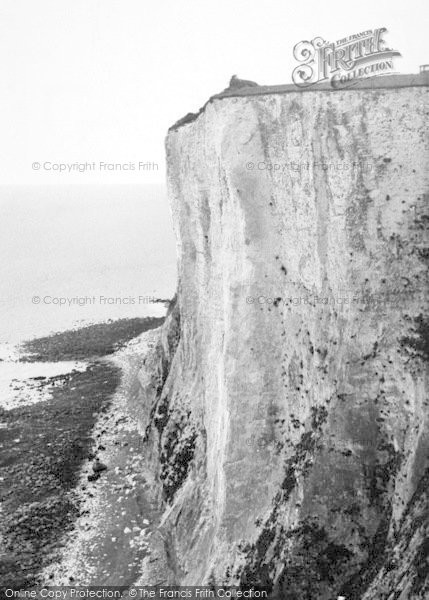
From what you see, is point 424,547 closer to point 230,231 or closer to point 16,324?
point 230,231

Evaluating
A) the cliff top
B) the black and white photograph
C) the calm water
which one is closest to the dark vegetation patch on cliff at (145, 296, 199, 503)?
the black and white photograph

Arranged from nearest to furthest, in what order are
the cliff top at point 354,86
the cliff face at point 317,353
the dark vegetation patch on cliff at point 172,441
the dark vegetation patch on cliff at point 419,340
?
1. the dark vegetation patch on cliff at point 419,340
2. the cliff face at point 317,353
3. the cliff top at point 354,86
4. the dark vegetation patch on cliff at point 172,441

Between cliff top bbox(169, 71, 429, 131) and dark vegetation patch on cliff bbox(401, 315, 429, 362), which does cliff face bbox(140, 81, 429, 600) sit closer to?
dark vegetation patch on cliff bbox(401, 315, 429, 362)

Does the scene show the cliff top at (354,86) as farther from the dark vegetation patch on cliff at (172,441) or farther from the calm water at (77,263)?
the calm water at (77,263)

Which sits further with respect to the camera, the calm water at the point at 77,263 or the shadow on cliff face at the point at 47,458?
the calm water at the point at 77,263

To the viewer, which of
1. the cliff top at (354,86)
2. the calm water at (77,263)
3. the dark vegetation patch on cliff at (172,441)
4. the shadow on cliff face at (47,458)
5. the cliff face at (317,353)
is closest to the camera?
the cliff face at (317,353)

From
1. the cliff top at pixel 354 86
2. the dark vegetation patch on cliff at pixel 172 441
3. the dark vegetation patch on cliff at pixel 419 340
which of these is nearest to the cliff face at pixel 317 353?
the dark vegetation patch on cliff at pixel 419 340

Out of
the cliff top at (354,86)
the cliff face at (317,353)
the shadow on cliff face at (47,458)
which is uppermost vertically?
the cliff top at (354,86)

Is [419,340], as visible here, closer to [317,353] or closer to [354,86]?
[317,353]
